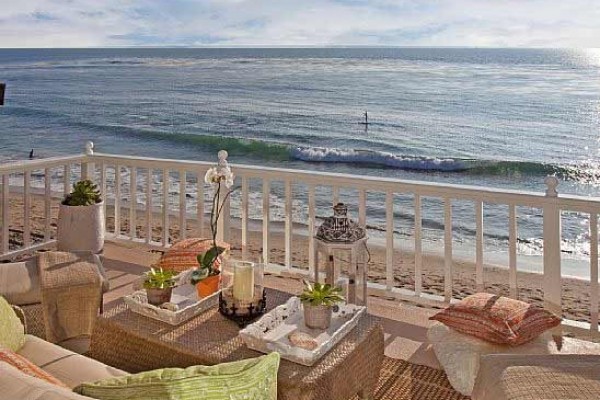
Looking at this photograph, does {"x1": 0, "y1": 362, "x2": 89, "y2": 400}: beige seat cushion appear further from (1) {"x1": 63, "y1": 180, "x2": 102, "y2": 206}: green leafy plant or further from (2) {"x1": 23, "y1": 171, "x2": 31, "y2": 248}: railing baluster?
(2) {"x1": 23, "y1": 171, "x2": 31, "y2": 248}: railing baluster

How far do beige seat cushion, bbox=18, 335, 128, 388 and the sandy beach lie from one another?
8.40 feet

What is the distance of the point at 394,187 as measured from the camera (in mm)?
3156

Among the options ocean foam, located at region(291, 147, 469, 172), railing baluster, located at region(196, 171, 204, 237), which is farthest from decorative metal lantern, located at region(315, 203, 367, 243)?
ocean foam, located at region(291, 147, 469, 172)

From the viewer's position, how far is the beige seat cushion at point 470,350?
239 cm

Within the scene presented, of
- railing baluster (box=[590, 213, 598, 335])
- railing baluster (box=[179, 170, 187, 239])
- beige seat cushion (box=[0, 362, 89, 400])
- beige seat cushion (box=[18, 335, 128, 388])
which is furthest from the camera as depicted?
railing baluster (box=[179, 170, 187, 239])

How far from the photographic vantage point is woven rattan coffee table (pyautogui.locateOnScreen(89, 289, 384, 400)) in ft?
5.47

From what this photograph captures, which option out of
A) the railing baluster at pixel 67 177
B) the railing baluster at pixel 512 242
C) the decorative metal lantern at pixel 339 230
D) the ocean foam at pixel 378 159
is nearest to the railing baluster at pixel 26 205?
the railing baluster at pixel 67 177

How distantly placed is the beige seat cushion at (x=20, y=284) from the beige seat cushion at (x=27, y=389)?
1490mm

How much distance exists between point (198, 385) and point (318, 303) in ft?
3.23

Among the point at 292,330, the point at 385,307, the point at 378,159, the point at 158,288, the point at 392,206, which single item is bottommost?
the point at 385,307

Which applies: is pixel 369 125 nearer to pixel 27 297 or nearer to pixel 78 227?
pixel 78 227

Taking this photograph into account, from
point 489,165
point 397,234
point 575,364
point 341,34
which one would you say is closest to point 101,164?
point 575,364

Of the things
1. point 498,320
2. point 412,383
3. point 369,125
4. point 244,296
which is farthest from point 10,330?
point 369,125

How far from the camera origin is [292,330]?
6.33 feet
